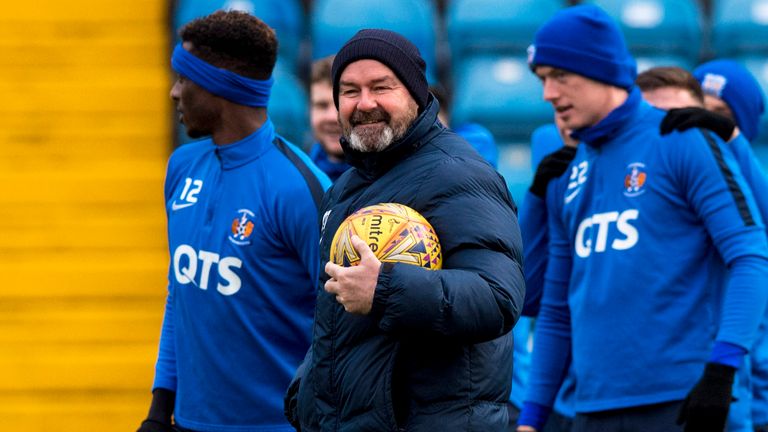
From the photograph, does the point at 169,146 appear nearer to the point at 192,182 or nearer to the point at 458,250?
the point at 192,182

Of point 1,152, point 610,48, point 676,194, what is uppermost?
point 610,48

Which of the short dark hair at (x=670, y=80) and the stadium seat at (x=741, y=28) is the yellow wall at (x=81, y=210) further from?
the short dark hair at (x=670, y=80)

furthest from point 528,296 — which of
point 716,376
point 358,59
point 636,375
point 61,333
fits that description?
point 61,333

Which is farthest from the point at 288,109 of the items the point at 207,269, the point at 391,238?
the point at 391,238

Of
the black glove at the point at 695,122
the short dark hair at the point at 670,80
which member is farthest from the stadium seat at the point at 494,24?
the black glove at the point at 695,122

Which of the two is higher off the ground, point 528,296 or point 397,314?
point 397,314

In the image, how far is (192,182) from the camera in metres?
4.79

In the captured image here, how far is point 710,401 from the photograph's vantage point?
4266 mm

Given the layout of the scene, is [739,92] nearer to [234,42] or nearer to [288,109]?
[234,42]

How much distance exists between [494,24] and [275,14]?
1.50m

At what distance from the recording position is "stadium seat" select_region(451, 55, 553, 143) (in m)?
9.67

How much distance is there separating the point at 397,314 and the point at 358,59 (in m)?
0.79

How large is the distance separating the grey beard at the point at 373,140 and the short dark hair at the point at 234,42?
124 centimetres

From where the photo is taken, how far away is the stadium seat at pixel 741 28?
32.3 ft
